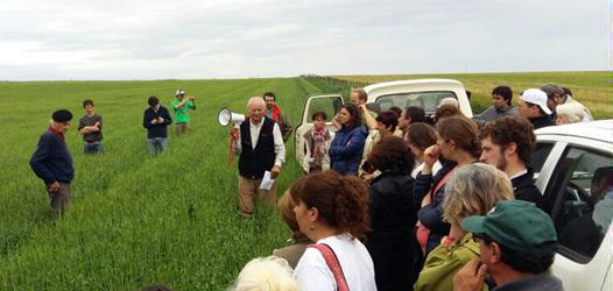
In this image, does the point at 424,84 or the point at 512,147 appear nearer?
the point at 512,147

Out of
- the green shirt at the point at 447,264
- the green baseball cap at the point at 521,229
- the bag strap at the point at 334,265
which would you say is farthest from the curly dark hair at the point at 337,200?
the green baseball cap at the point at 521,229

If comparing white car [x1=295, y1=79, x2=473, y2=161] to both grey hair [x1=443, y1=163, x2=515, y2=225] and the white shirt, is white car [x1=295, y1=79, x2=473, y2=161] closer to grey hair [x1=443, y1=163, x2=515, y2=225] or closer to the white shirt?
the white shirt

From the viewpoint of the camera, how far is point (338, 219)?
2814mm

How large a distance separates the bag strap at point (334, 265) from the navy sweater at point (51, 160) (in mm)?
5830

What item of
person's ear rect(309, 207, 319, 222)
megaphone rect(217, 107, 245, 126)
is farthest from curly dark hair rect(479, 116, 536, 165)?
megaphone rect(217, 107, 245, 126)

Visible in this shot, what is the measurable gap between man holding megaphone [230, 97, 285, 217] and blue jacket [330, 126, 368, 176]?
0.94 m

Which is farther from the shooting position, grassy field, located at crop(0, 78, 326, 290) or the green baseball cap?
grassy field, located at crop(0, 78, 326, 290)

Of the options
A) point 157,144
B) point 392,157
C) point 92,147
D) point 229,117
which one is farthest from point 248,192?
point 92,147

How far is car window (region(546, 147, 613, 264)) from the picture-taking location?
2.81 m

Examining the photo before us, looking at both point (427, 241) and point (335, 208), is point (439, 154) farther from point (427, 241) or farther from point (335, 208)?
point (335, 208)

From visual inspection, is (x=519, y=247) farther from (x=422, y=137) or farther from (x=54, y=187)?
(x=54, y=187)

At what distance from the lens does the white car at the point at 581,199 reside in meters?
2.61

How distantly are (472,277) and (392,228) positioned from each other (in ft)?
5.61

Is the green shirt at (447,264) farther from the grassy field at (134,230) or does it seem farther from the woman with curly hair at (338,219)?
the grassy field at (134,230)
